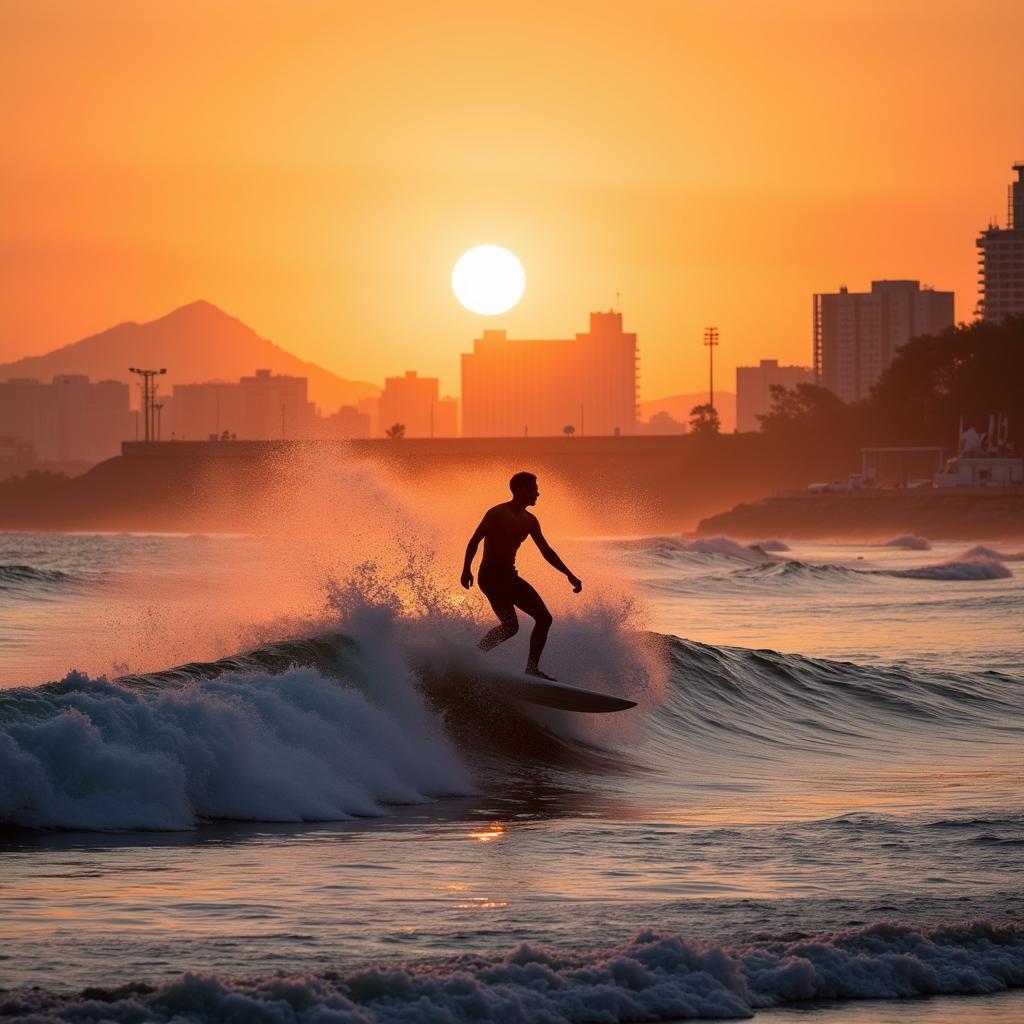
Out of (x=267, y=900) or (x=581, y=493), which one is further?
(x=581, y=493)

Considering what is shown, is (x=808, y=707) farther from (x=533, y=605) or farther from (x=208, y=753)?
(x=208, y=753)

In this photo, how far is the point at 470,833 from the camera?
36.9ft

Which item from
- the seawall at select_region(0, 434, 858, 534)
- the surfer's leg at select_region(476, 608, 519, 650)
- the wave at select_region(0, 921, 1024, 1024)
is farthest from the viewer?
the seawall at select_region(0, 434, 858, 534)

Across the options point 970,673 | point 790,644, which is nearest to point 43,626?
point 790,644

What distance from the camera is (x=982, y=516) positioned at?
374 ft

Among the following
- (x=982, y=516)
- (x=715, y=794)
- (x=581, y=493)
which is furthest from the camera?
(x=581, y=493)

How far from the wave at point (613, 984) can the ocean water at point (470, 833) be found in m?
0.01

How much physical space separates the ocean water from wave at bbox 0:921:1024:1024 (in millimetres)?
14

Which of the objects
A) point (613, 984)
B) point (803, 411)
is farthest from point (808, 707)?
point (803, 411)

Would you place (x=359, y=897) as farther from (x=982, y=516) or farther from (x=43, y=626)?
(x=982, y=516)

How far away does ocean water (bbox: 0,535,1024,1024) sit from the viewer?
7.91 m

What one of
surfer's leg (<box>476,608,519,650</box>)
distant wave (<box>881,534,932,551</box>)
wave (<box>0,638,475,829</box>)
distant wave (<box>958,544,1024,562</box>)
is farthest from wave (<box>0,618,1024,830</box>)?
distant wave (<box>881,534,932,551</box>)

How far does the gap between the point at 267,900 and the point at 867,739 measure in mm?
10718

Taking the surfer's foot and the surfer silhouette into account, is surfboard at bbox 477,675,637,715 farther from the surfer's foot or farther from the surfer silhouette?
the surfer silhouette
